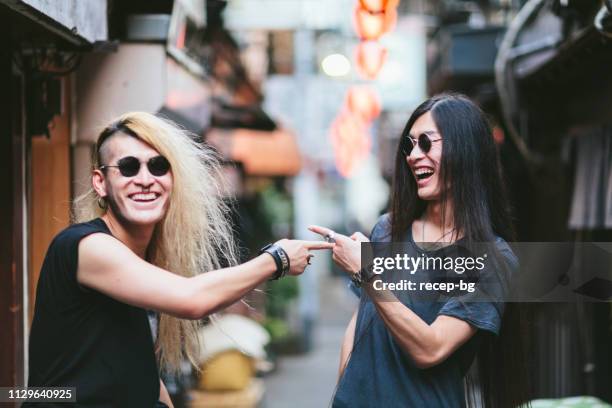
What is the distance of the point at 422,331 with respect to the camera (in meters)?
2.74

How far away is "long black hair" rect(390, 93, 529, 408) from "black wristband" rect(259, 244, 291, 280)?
2.59 ft

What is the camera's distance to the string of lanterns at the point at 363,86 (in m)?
7.57

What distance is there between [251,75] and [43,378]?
13734mm

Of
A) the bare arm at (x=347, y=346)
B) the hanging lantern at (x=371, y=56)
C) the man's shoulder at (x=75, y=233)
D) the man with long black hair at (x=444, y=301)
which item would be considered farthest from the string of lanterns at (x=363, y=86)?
the man's shoulder at (x=75, y=233)

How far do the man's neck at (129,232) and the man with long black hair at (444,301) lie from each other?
733 millimetres

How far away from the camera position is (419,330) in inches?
108

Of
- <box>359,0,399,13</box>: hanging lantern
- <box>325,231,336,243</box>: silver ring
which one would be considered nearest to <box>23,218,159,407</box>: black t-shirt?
<box>325,231,336,243</box>: silver ring

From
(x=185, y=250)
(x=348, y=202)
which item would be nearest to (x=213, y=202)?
(x=185, y=250)

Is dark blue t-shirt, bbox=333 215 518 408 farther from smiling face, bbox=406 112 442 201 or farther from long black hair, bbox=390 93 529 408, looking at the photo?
smiling face, bbox=406 112 442 201

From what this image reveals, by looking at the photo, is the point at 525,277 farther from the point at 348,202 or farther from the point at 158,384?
the point at 348,202

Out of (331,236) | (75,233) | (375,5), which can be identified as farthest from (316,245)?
(375,5)

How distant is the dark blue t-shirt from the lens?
2.89 m

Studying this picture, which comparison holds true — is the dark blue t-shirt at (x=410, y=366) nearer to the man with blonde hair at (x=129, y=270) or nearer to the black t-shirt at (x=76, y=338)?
the man with blonde hair at (x=129, y=270)

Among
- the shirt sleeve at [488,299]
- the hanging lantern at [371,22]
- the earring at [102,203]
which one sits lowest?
the shirt sleeve at [488,299]
